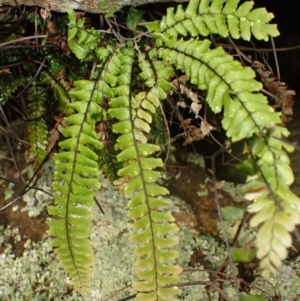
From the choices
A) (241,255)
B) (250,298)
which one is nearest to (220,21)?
(241,255)

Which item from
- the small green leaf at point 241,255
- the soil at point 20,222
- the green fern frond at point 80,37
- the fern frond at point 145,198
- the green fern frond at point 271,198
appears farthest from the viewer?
the soil at point 20,222

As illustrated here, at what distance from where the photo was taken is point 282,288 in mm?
1673

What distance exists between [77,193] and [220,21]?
0.72m

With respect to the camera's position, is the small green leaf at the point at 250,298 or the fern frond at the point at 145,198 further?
the fern frond at the point at 145,198

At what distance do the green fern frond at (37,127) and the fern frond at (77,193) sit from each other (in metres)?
0.37

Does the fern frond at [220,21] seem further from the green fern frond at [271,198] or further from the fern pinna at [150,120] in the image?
the green fern frond at [271,198]

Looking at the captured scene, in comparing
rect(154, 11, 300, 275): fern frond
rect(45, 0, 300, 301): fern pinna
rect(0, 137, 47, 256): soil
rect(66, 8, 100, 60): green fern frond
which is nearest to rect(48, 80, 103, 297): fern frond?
rect(45, 0, 300, 301): fern pinna

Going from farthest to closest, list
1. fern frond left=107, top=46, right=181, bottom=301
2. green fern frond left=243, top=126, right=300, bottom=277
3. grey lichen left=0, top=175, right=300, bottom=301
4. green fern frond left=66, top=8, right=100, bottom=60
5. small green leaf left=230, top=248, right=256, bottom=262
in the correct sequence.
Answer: grey lichen left=0, top=175, right=300, bottom=301 < green fern frond left=66, top=8, right=100, bottom=60 < fern frond left=107, top=46, right=181, bottom=301 < small green leaf left=230, top=248, right=256, bottom=262 < green fern frond left=243, top=126, right=300, bottom=277

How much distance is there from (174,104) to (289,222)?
2.93 feet

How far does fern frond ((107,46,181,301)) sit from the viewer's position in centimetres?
139

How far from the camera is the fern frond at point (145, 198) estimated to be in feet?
4.56

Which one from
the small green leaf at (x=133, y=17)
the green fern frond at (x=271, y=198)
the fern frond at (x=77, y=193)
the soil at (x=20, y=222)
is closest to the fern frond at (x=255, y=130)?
the green fern frond at (x=271, y=198)

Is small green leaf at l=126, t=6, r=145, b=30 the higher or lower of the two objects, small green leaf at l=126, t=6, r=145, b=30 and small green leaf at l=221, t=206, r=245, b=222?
the higher

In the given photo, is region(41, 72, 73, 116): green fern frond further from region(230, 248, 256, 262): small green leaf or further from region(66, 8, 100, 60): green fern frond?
region(230, 248, 256, 262): small green leaf
